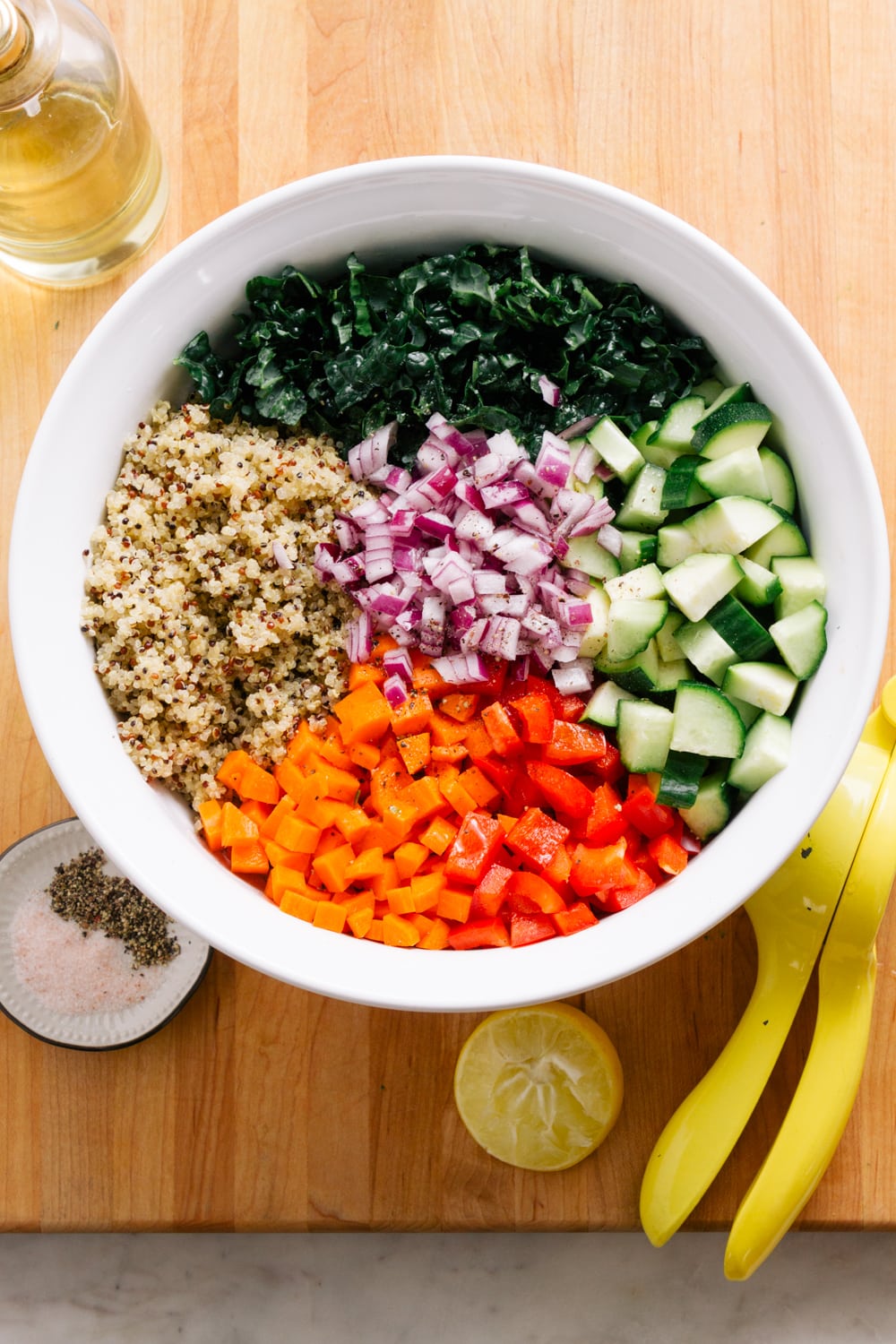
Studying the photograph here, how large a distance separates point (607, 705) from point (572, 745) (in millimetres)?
89

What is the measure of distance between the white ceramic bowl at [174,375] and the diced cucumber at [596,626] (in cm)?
33

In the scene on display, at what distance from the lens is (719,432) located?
163 cm

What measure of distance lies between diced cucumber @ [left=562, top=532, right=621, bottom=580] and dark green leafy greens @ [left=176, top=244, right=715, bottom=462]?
0.18 meters

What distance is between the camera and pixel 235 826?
1.68 meters

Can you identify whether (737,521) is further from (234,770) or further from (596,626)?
(234,770)

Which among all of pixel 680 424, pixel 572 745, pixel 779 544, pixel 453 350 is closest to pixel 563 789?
pixel 572 745

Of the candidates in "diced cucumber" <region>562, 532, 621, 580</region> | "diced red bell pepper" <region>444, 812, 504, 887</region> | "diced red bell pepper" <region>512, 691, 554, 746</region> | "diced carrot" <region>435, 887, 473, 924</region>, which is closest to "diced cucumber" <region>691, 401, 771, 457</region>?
"diced cucumber" <region>562, 532, 621, 580</region>

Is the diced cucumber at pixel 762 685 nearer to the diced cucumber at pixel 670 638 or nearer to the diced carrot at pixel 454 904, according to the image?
the diced cucumber at pixel 670 638

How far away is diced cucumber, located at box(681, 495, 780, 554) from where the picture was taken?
1.59 metres

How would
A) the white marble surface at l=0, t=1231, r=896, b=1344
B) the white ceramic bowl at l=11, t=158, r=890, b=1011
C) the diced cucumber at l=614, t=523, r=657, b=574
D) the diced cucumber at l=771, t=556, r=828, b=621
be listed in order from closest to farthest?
the white ceramic bowl at l=11, t=158, r=890, b=1011 < the diced cucumber at l=771, t=556, r=828, b=621 < the diced cucumber at l=614, t=523, r=657, b=574 < the white marble surface at l=0, t=1231, r=896, b=1344

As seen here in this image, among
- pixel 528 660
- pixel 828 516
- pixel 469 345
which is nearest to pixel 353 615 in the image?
pixel 528 660

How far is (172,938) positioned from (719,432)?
1303 mm

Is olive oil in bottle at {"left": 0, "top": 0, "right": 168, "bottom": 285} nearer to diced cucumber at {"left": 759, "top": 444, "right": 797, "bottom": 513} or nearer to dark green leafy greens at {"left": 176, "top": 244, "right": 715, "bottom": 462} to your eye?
dark green leafy greens at {"left": 176, "top": 244, "right": 715, "bottom": 462}

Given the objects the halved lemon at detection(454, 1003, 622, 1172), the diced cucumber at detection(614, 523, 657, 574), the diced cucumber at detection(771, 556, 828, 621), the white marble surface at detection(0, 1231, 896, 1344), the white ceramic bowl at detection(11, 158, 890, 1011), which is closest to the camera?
the white ceramic bowl at detection(11, 158, 890, 1011)
